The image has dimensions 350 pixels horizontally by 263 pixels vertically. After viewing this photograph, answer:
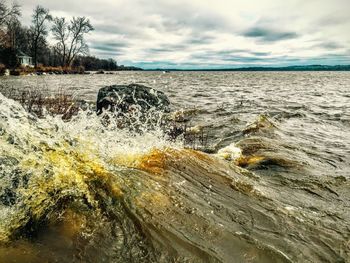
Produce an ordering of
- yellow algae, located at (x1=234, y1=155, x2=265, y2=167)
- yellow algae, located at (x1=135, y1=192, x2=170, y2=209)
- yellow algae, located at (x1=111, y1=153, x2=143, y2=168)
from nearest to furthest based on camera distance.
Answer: yellow algae, located at (x1=135, y1=192, x2=170, y2=209) < yellow algae, located at (x1=111, y1=153, x2=143, y2=168) < yellow algae, located at (x1=234, y1=155, x2=265, y2=167)

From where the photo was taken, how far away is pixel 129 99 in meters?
11.8

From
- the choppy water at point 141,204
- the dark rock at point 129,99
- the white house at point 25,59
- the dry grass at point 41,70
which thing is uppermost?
the white house at point 25,59

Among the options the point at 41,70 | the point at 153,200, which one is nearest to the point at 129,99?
the point at 153,200

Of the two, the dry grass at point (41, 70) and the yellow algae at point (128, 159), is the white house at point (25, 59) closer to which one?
the dry grass at point (41, 70)

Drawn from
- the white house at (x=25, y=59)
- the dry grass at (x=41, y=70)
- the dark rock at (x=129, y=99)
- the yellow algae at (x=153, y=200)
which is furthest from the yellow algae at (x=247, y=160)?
the white house at (x=25, y=59)

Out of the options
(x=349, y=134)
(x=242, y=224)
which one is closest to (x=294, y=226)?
(x=242, y=224)

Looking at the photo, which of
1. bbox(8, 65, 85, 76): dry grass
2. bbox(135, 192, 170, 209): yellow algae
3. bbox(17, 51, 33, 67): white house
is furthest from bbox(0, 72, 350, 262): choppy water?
bbox(17, 51, 33, 67): white house

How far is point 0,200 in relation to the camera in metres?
3.10

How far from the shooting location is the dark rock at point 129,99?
11.3 meters

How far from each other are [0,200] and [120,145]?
1.99 m

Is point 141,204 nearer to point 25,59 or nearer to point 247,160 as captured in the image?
point 247,160

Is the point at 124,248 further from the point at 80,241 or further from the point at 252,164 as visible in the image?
the point at 252,164

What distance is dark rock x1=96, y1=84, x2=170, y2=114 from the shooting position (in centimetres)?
1134

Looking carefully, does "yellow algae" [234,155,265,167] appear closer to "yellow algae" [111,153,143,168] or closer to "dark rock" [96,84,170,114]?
"yellow algae" [111,153,143,168]
